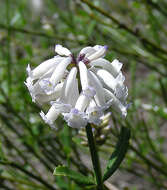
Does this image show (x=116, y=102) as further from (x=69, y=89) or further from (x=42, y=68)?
(x=42, y=68)

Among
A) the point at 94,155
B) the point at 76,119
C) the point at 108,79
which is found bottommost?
the point at 94,155

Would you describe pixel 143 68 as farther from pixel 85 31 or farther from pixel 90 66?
pixel 90 66

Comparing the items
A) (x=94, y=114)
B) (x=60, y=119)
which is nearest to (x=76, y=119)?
(x=94, y=114)

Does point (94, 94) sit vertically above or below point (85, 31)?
below

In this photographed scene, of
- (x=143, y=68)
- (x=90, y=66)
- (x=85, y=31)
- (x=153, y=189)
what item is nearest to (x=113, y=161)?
(x=90, y=66)

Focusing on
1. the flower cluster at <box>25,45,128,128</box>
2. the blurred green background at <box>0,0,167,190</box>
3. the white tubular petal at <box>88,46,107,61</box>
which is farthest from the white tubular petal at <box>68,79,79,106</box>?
the blurred green background at <box>0,0,167,190</box>

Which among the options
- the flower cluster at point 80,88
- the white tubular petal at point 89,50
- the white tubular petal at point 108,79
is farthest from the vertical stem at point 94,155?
the white tubular petal at point 89,50
